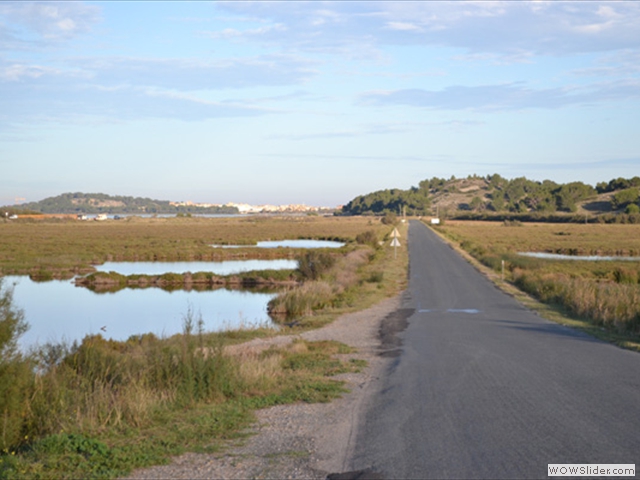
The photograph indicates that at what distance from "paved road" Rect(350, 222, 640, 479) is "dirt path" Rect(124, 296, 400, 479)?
0.27m

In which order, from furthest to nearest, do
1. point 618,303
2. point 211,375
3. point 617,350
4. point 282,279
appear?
point 282,279
point 618,303
point 617,350
point 211,375

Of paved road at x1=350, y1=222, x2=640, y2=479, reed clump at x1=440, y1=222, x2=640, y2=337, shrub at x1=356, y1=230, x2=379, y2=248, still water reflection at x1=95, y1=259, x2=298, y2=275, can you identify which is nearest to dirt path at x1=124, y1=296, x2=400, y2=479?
paved road at x1=350, y1=222, x2=640, y2=479

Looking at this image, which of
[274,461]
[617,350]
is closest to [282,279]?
[617,350]

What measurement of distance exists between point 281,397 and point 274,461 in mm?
2982

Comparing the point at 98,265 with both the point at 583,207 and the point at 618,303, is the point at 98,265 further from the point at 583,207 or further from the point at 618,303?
the point at 583,207

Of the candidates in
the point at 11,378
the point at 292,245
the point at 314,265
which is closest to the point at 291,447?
the point at 11,378

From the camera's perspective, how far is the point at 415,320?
20.5 meters

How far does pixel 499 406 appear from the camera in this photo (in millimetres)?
9258

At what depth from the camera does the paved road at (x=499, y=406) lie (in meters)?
6.98

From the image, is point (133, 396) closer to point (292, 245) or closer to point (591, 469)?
point (591, 469)

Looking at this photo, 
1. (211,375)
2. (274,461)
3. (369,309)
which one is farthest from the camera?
(369,309)

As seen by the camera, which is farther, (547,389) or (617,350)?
(617,350)

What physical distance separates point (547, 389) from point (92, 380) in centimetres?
708

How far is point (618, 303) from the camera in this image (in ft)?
66.3
